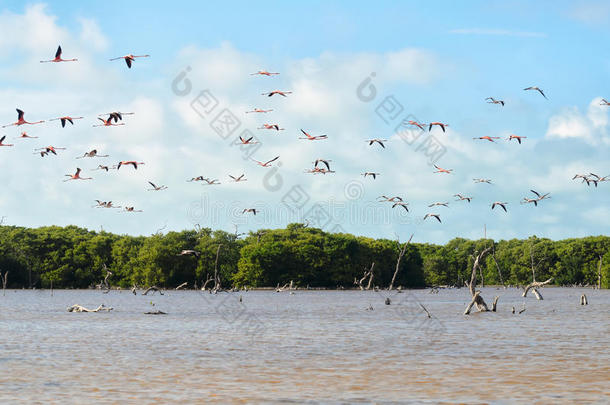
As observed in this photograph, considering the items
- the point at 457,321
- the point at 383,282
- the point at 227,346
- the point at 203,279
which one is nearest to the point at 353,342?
the point at 227,346

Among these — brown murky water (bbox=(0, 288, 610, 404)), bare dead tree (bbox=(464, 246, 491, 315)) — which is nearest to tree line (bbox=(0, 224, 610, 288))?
bare dead tree (bbox=(464, 246, 491, 315))

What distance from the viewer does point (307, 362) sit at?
104 ft

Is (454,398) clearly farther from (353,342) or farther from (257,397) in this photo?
(353,342)

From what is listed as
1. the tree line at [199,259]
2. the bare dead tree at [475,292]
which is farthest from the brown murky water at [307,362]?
the tree line at [199,259]

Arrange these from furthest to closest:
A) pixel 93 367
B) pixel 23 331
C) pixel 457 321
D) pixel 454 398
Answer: pixel 457 321 < pixel 23 331 < pixel 93 367 < pixel 454 398

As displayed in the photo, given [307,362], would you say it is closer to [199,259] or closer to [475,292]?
[475,292]

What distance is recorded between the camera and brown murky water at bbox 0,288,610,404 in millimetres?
23672

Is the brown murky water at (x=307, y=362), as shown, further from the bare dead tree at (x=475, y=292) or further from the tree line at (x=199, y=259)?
the tree line at (x=199, y=259)

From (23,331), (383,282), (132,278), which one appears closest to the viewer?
(23,331)

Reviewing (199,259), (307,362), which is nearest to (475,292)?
(307,362)

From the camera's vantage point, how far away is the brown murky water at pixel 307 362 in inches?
932

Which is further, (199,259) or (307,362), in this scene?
(199,259)

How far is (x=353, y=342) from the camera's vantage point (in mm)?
40062

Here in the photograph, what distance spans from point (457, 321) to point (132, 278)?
381 ft
